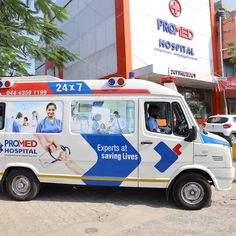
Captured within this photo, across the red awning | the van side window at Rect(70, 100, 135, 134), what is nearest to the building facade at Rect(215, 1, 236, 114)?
the red awning

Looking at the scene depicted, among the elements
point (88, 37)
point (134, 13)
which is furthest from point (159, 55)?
point (88, 37)

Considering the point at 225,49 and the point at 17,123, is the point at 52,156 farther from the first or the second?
the point at 225,49

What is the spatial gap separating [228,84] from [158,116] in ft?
60.0

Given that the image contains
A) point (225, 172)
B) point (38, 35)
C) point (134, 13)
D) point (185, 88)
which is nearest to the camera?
point (225, 172)

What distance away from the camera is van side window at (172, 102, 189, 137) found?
6.98 m

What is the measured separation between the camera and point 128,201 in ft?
24.4

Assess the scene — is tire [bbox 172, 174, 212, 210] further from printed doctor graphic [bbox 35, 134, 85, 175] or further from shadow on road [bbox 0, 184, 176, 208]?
printed doctor graphic [bbox 35, 134, 85, 175]

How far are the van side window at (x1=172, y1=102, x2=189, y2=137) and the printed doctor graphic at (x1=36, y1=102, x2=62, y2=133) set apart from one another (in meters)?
2.29

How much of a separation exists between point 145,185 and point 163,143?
0.87m

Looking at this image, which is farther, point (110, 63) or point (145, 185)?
point (110, 63)

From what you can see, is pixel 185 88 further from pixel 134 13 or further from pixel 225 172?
pixel 225 172

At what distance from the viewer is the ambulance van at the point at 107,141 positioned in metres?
6.89

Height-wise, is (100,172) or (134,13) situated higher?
(134,13)

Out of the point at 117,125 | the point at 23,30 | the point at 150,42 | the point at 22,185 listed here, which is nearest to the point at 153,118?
the point at 117,125
